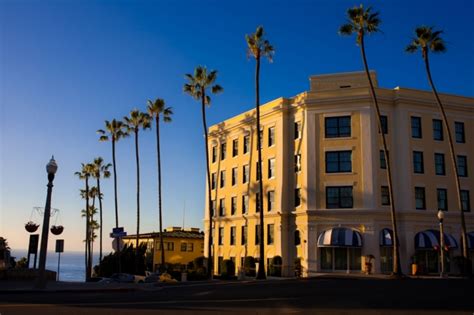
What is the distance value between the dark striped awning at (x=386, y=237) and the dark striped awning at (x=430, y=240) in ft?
7.08

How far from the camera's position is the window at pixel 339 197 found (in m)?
43.6

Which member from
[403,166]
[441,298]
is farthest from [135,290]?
[403,166]

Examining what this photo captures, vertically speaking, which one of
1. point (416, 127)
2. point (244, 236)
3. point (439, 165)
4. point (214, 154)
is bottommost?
point (244, 236)

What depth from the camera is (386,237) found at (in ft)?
139

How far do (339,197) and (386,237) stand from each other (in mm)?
4746

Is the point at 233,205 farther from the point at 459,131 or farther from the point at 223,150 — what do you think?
the point at 459,131

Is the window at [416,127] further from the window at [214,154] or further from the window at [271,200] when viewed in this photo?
the window at [214,154]

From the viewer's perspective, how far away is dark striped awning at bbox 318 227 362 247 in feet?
136

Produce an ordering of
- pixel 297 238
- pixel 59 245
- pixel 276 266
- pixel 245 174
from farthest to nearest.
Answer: pixel 245 174 → pixel 297 238 → pixel 276 266 → pixel 59 245

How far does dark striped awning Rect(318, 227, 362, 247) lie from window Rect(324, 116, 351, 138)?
25.7ft

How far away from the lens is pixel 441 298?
1867 centimetres

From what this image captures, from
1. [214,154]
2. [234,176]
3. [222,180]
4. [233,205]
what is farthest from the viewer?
[214,154]

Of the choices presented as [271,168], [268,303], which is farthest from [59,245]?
[271,168]

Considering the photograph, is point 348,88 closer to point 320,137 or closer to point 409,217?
point 320,137
